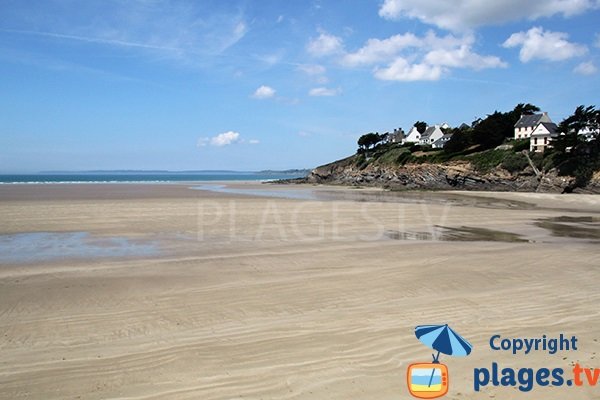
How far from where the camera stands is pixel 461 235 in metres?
15.3

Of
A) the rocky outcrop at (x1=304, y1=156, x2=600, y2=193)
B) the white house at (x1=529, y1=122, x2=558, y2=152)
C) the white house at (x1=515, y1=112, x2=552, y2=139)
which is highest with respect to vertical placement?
the white house at (x1=515, y1=112, x2=552, y2=139)

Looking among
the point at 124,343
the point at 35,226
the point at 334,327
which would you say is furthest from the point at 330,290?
the point at 35,226

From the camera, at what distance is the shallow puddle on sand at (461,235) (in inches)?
564

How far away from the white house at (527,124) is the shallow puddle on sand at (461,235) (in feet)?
179

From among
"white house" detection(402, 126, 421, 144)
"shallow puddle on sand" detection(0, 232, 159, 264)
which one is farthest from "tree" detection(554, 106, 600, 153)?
"white house" detection(402, 126, 421, 144)

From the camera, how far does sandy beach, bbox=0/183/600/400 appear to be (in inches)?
174

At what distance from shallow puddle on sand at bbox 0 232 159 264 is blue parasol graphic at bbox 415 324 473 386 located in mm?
8647

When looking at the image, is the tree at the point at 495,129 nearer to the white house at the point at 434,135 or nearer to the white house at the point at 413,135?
the white house at the point at 434,135

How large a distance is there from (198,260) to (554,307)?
26.5 ft

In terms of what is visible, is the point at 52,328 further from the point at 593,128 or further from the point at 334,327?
the point at 593,128

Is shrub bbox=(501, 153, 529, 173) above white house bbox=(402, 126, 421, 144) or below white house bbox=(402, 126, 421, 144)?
below

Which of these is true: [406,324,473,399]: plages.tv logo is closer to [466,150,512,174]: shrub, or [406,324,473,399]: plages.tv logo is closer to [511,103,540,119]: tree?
[466,150,512,174]: shrub

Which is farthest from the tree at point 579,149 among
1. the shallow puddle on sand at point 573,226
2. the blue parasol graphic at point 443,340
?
the blue parasol graphic at point 443,340

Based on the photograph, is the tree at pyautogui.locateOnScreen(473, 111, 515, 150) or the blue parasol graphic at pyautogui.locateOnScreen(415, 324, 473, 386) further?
the tree at pyautogui.locateOnScreen(473, 111, 515, 150)
